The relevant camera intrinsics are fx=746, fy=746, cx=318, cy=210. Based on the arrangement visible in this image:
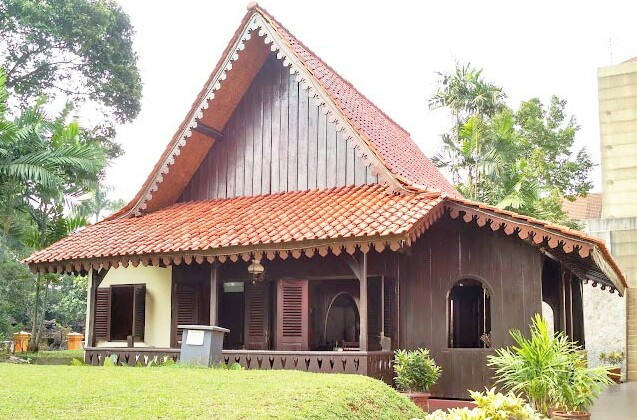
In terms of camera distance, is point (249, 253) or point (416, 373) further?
point (249, 253)

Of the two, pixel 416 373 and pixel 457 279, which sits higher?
pixel 457 279

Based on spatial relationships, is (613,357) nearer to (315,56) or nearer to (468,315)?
(468,315)

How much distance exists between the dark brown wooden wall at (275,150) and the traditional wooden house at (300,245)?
3 centimetres

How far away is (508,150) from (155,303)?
15.4 m

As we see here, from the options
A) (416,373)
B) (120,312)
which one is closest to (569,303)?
(416,373)

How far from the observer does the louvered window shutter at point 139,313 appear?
15812 mm

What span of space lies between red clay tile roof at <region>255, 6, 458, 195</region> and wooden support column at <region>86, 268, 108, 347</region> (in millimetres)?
5961

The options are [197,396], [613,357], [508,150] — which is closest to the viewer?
[197,396]

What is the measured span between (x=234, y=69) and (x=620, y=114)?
15.9 meters

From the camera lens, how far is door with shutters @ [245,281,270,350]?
575 inches

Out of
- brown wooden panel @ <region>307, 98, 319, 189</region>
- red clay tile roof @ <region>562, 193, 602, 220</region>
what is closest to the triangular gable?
brown wooden panel @ <region>307, 98, 319, 189</region>

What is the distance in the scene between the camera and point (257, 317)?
1477 cm

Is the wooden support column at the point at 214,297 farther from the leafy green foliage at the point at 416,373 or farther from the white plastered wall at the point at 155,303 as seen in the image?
the leafy green foliage at the point at 416,373

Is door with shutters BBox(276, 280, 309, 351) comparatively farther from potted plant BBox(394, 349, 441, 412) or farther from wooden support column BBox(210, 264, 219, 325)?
potted plant BBox(394, 349, 441, 412)
